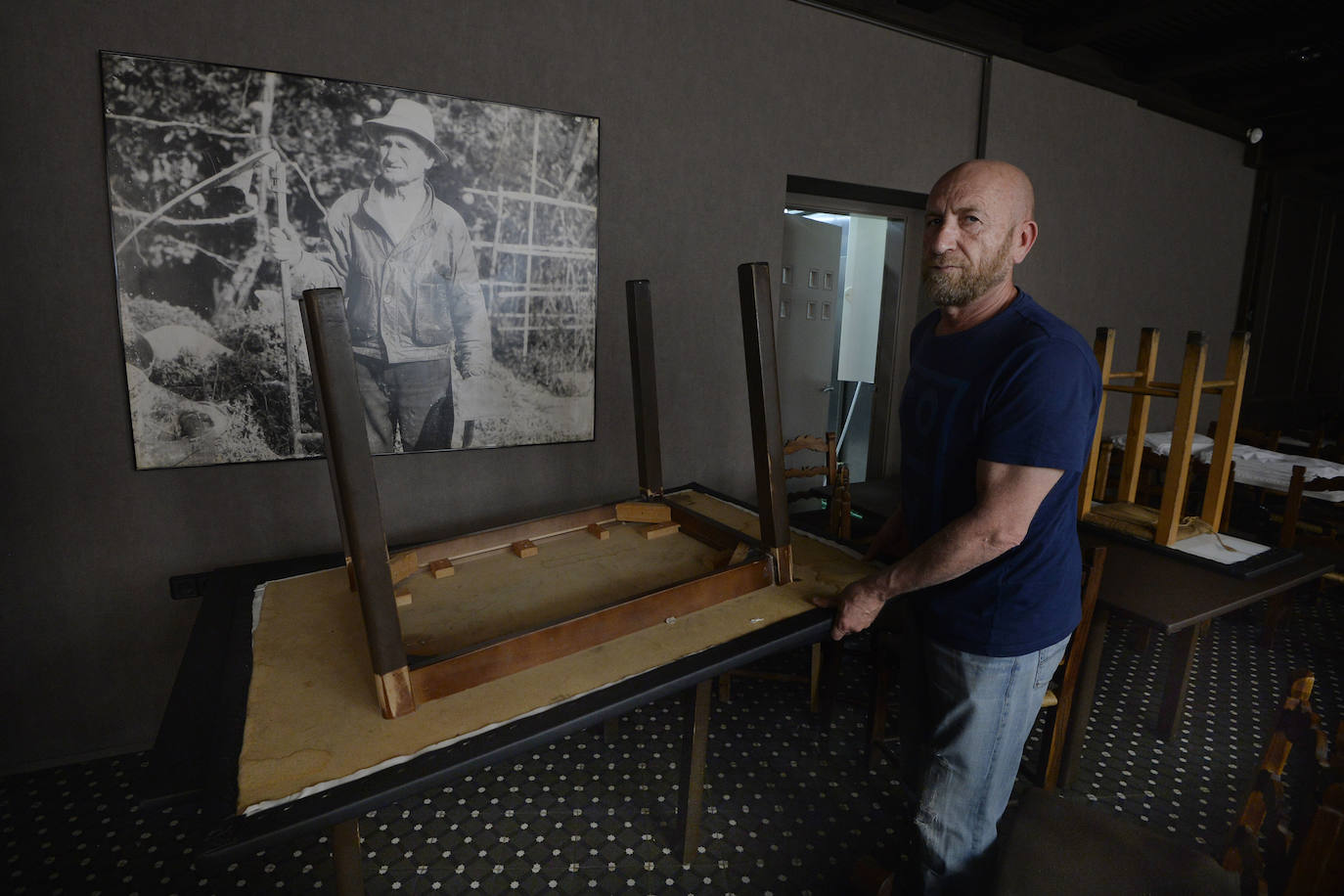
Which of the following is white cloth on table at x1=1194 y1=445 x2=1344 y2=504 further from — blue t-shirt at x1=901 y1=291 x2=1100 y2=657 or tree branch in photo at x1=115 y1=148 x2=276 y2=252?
tree branch in photo at x1=115 y1=148 x2=276 y2=252

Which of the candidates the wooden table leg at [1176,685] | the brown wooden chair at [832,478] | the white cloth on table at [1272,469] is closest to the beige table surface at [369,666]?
the brown wooden chair at [832,478]

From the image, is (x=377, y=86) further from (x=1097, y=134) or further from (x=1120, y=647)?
(x=1097, y=134)

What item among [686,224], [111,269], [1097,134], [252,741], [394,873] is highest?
[1097,134]

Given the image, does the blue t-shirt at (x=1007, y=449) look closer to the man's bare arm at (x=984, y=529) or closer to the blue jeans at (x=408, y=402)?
the man's bare arm at (x=984, y=529)

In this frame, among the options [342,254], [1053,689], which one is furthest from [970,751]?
[342,254]

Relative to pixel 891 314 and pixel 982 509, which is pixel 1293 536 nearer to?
pixel 891 314

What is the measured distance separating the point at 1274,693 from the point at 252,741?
12.0 feet

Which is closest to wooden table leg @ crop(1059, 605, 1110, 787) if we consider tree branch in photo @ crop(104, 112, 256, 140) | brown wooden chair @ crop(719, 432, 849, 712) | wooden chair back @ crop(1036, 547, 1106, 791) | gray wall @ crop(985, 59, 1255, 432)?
wooden chair back @ crop(1036, 547, 1106, 791)

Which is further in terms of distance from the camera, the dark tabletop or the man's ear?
the dark tabletop

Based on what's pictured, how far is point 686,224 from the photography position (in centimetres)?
298

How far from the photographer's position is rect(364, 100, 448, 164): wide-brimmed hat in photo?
2.29 m

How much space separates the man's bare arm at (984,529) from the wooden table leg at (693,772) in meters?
0.63

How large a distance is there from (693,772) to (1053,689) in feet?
3.97

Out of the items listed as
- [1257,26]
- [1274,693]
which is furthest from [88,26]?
[1257,26]
